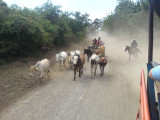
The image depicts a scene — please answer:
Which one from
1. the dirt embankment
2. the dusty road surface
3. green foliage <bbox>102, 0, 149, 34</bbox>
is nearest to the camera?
the dusty road surface

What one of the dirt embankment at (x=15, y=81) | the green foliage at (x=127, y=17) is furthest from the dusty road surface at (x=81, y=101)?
the green foliage at (x=127, y=17)

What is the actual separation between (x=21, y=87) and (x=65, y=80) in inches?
103

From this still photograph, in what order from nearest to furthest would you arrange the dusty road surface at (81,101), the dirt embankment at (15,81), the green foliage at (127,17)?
the dusty road surface at (81,101)
the dirt embankment at (15,81)
the green foliage at (127,17)

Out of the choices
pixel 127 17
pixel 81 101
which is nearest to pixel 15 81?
pixel 81 101

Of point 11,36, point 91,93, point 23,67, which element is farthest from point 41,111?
point 11,36

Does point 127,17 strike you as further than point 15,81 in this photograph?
Yes

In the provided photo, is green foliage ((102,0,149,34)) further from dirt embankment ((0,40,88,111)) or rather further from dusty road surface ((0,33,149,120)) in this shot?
dusty road surface ((0,33,149,120))

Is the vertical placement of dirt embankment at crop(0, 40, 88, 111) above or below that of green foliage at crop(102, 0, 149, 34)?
below

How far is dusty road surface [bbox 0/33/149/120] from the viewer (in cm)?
696

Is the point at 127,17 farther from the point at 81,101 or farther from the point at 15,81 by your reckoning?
the point at 81,101

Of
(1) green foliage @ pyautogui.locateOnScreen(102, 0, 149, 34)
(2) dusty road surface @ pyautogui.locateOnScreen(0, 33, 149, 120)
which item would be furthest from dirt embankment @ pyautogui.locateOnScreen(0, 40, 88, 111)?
(1) green foliage @ pyautogui.locateOnScreen(102, 0, 149, 34)

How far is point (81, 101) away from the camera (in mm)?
8203

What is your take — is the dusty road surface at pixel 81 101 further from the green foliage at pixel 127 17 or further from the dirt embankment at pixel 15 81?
the green foliage at pixel 127 17

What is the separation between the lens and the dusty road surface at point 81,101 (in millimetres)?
6961
